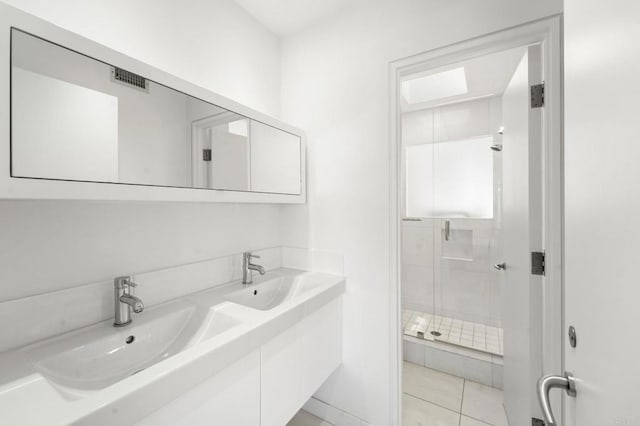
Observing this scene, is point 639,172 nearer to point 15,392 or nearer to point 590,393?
point 590,393

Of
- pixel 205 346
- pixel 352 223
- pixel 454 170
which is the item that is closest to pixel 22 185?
pixel 205 346

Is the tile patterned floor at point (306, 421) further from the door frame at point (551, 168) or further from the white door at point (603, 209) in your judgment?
the white door at point (603, 209)

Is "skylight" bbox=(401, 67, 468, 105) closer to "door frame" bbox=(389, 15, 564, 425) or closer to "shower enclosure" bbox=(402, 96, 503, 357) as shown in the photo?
"shower enclosure" bbox=(402, 96, 503, 357)

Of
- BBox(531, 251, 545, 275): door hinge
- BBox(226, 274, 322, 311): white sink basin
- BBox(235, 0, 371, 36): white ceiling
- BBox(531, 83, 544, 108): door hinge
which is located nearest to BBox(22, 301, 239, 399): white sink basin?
BBox(226, 274, 322, 311): white sink basin

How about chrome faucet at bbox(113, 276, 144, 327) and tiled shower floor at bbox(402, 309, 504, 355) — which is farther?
tiled shower floor at bbox(402, 309, 504, 355)

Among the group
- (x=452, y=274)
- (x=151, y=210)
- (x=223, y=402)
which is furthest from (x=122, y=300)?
(x=452, y=274)

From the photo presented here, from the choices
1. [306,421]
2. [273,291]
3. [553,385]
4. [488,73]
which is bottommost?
[306,421]

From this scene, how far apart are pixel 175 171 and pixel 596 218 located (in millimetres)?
1230

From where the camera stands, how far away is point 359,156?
5.23 ft

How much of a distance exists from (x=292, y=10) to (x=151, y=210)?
144 cm

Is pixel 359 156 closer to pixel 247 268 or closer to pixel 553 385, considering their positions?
pixel 247 268

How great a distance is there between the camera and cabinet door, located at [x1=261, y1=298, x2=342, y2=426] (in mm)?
1068

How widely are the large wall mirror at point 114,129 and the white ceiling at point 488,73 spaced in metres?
1.08

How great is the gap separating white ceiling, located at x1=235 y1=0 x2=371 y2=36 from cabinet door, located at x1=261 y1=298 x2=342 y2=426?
178 centimetres
